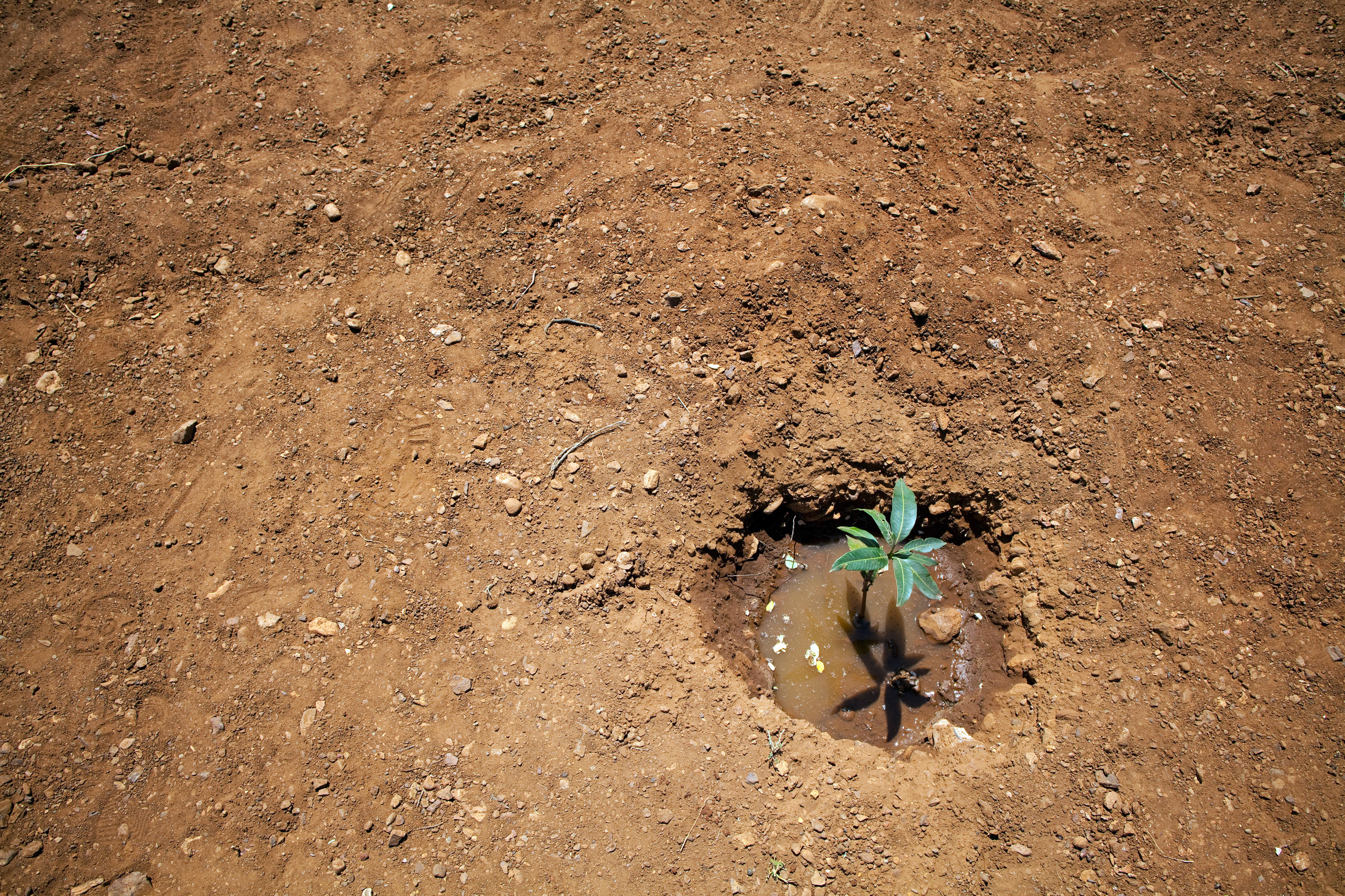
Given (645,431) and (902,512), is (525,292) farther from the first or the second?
(902,512)

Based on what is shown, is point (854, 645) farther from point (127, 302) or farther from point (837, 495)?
point (127, 302)

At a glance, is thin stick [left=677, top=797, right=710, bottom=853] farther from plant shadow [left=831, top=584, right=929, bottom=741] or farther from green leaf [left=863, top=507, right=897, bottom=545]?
green leaf [left=863, top=507, right=897, bottom=545]

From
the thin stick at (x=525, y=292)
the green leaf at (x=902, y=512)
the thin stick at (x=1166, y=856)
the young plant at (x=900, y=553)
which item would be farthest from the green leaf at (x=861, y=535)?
the thin stick at (x=525, y=292)

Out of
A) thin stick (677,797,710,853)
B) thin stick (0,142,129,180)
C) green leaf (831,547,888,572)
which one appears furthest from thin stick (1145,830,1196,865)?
thin stick (0,142,129,180)

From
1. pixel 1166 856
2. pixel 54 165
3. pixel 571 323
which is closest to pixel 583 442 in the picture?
pixel 571 323

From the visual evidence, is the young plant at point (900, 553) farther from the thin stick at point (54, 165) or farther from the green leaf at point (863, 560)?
the thin stick at point (54, 165)

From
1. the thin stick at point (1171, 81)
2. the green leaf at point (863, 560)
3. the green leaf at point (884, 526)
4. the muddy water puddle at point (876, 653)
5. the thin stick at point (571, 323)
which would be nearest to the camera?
the green leaf at point (863, 560)
